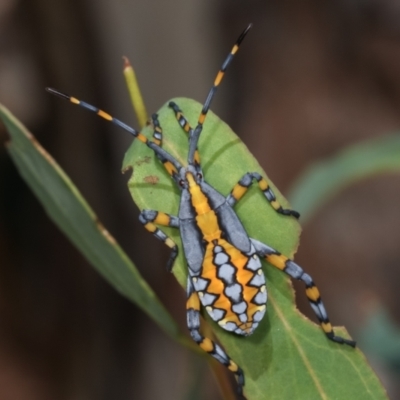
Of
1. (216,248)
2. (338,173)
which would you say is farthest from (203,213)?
(338,173)

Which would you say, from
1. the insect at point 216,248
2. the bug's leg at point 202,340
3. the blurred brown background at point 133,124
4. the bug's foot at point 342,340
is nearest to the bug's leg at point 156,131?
the insect at point 216,248

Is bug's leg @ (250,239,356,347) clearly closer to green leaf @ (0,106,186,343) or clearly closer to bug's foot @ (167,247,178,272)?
bug's foot @ (167,247,178,272)

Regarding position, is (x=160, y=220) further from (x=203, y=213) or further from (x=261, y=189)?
(x=261, y=189)

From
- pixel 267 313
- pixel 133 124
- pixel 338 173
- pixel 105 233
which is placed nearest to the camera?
pixel 105 233

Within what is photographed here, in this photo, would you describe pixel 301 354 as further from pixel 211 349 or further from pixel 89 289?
pixel 89 289

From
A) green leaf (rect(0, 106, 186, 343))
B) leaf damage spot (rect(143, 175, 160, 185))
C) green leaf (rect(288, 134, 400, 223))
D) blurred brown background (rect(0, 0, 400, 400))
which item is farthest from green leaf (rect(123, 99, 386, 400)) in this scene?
blurred brown background (rect(0, 0, 400, 400))

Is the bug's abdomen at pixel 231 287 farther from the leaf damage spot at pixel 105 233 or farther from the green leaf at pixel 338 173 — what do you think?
the green leaf at pixel 338 173
